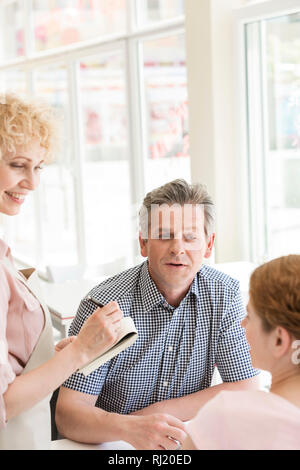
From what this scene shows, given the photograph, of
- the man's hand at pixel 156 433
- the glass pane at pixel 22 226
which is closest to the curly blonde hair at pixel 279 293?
the man's hand at pixel 156 433

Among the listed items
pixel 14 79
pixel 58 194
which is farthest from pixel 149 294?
pixel 14 79

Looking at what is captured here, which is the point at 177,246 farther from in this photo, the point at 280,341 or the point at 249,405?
the point at 249,405

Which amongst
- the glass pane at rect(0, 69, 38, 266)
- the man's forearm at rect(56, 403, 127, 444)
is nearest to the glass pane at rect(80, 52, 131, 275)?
the glass pane at rect(0, 69, 38, 266)

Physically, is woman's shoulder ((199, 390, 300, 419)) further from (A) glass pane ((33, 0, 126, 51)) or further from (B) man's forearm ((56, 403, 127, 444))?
(A) glass pane ((33, 0, 126, 51))

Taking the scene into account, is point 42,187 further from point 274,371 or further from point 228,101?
point 274,371

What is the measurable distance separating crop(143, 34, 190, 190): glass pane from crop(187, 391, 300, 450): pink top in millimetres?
3488

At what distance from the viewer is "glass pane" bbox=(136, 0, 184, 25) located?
4.34 metres

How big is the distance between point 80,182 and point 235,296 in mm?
4009

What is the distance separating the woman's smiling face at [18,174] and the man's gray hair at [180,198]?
443mm

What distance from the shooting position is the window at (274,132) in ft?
11.5

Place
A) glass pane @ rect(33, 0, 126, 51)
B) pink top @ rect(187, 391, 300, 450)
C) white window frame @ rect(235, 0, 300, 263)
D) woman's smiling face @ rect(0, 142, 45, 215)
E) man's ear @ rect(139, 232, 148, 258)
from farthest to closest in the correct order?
glass pane @ rect(33, 0, 126, 51)
white window frame @ rect(235, 0, 300, 263)
man's ear @ rect(139, 232, 148, 258)
woman's smiling face @ rect(0, 142, 45, 215)
pink top @ rect(187, 391, 300, 450)

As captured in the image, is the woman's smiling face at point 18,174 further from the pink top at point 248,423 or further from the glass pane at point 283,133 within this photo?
the glass pane at point 283,133

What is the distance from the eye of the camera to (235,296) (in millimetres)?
1965

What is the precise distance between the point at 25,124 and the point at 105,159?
163 inches
